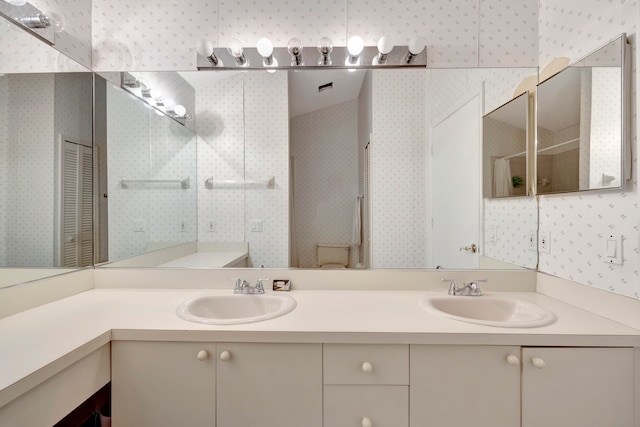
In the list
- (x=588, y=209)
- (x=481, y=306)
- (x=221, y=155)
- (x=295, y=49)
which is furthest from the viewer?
(x=221, y=155)

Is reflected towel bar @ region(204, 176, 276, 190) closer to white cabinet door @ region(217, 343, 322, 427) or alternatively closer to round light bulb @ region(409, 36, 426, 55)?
white cabinet door @ region(217, 343, 322, 427)

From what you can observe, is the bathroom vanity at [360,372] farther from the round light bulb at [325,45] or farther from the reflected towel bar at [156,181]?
the round light bulb at [325,45]

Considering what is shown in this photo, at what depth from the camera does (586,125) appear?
3.80ft

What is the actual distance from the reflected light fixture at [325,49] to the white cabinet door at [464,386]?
1.41m

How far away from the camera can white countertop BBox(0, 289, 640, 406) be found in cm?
89

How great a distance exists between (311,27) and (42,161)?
144 centimetres

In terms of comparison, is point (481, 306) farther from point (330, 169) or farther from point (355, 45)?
point (355, 45)

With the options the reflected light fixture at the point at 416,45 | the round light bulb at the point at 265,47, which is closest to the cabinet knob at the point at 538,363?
the reflected light fixture at the point at 416,45

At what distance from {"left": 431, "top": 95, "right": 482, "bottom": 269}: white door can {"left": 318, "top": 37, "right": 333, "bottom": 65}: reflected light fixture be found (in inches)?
26.8

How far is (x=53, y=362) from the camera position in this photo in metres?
0.80

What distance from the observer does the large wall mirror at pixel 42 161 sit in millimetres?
1132

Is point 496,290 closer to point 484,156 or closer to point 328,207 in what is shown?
point 484,156

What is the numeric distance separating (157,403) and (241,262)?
0.70 metres

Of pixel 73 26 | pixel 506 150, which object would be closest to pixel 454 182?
pixel 506 150
